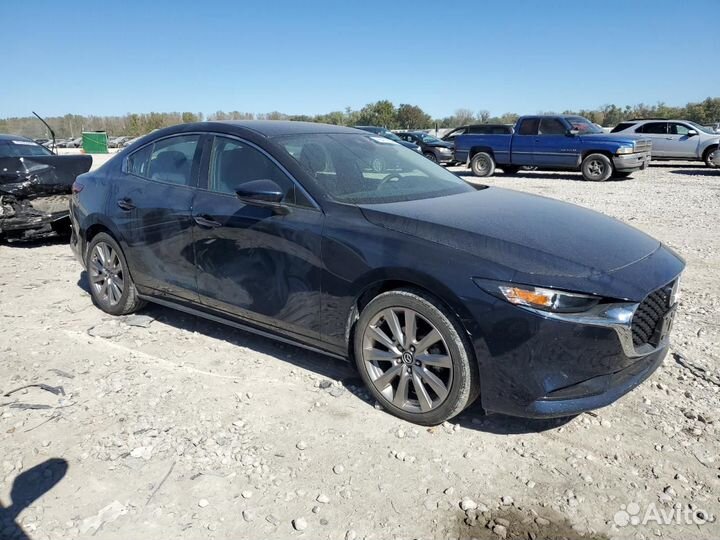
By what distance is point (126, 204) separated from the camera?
4617mm

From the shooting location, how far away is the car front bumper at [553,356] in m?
2.70

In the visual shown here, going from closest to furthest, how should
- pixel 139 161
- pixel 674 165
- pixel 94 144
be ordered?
1. pixel 139 161
2. pixel 674 165
3. pixel 94 144

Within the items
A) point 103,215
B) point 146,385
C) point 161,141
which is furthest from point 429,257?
point 103,215

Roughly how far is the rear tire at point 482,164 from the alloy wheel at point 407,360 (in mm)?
15691

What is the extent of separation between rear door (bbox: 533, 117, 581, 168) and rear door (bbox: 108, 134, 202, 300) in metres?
14.3

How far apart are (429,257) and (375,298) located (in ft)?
1.41

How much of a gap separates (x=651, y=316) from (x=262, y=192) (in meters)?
2.30

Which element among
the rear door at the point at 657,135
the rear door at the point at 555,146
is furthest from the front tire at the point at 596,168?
the rear door at the point at 657,135

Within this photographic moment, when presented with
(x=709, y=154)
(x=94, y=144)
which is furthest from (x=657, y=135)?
(x=94, y=144)

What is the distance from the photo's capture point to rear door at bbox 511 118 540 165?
1709 cm

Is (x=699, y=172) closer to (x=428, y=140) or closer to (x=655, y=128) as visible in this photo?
(x=655, y=128)

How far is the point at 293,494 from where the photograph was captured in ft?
8.73

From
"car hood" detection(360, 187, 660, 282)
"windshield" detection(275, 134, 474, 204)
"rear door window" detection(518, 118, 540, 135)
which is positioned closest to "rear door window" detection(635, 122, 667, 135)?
"rear door window" detection(518, 118, 540, 135)

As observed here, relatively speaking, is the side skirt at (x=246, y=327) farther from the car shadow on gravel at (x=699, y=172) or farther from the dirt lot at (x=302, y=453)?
the car shadow on gravel at (x=699, y=172)
